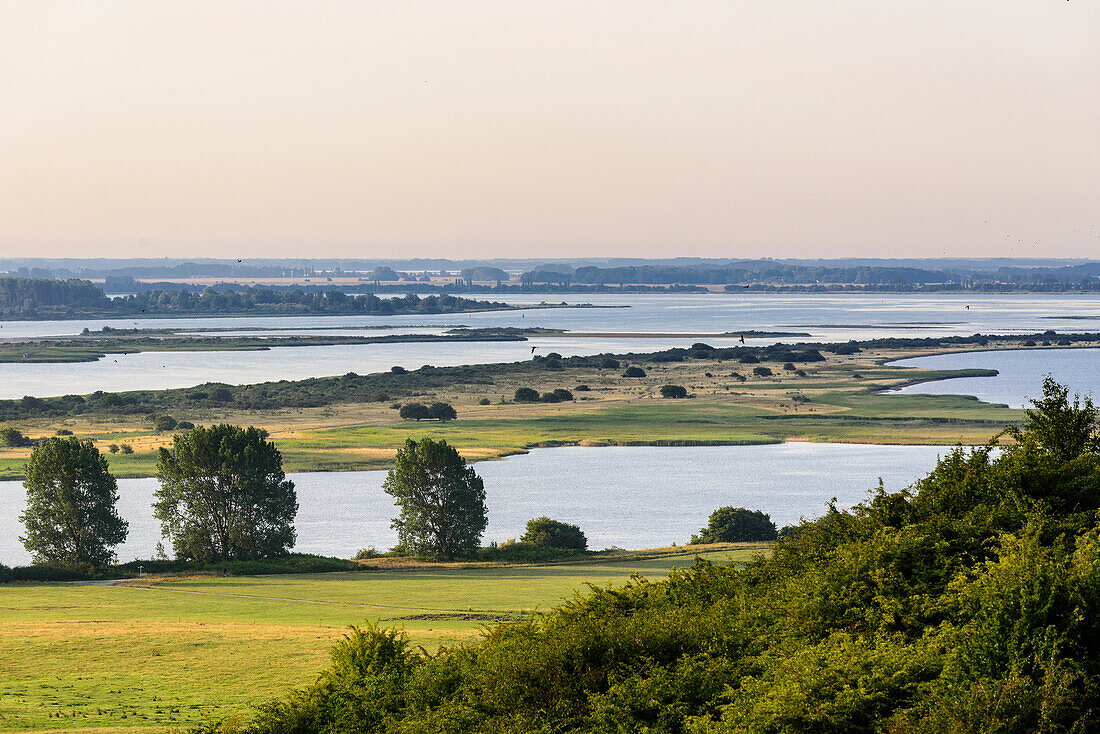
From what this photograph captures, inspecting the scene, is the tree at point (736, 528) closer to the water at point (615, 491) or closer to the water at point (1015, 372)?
the water at point (615, 491)

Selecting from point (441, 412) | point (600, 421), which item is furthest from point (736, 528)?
point (441, 412)

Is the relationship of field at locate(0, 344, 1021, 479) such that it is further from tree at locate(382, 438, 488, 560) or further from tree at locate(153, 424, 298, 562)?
tree at locate(382, 438, 488, 560)

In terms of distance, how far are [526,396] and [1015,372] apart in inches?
2318

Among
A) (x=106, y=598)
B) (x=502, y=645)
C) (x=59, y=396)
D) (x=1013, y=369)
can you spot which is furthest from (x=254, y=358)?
(x=502, y=645)

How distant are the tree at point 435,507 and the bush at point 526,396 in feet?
179

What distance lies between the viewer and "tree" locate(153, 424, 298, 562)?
2100 inches

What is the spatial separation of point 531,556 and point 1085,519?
3555cm

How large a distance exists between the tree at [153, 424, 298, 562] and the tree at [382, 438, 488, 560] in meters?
5.09

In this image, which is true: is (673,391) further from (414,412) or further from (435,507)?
(435,507)

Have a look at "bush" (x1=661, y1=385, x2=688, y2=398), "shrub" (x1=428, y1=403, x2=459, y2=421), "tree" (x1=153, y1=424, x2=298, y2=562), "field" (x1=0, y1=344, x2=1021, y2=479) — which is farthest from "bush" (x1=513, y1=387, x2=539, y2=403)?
"tree" (x1=153, y1=424, x2=298, y2=562)

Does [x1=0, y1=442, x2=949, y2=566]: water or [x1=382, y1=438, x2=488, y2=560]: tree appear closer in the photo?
[x1=382, y1=438, x2=488, y2=560]: tree

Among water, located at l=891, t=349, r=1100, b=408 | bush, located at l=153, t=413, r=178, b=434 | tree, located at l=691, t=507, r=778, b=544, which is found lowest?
bush, located at l=153, t=413, r=178, b=434

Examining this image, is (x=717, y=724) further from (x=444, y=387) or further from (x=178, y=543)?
(x=444, y=387)

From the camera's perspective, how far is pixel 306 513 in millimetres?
64375
